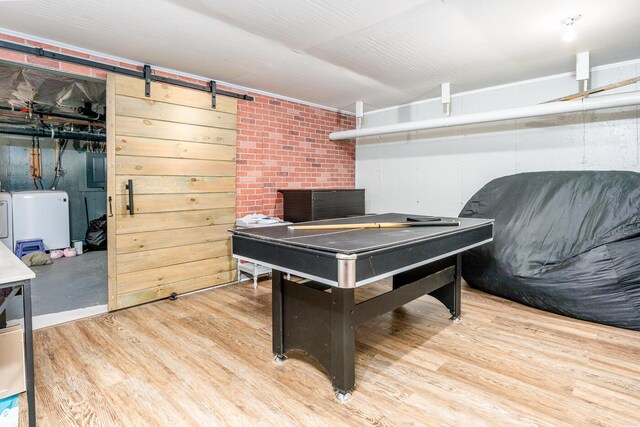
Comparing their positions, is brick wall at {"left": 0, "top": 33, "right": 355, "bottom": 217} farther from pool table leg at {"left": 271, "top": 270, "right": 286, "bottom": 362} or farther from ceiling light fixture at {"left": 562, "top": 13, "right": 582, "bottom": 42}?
ceiling light fixture at {"left": 562, "top": 13, "right": 582, "bottom": 42}

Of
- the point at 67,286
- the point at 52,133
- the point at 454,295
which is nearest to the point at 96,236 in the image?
the point at 52,133

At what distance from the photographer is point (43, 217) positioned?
5.65 metres

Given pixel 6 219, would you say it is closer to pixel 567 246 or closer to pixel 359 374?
pixel 359 374

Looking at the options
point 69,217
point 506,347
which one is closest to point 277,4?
point 506,347

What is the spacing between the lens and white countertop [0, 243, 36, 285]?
1.50 metres

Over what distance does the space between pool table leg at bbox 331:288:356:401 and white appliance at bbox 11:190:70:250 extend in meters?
5.88

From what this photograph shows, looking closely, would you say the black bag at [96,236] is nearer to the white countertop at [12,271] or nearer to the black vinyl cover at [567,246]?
the white countertop at [12,271]

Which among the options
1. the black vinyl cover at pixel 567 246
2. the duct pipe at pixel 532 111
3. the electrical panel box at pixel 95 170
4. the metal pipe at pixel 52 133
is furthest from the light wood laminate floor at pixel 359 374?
the electrical panel box at pixel 95 170

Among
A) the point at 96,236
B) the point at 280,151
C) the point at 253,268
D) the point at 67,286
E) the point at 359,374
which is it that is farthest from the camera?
the point at 96,236

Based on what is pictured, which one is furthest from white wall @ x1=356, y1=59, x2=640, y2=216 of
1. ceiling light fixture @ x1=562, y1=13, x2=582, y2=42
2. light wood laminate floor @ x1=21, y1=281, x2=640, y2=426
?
light wood laminate floor @ x1=21, y1=281, x2=640, y2=426

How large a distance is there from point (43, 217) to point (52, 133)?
1430mm

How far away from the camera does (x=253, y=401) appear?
194cm

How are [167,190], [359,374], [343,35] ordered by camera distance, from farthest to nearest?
[167,190] < [343,35] < [359,374]

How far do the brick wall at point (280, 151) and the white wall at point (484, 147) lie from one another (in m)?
0.72
